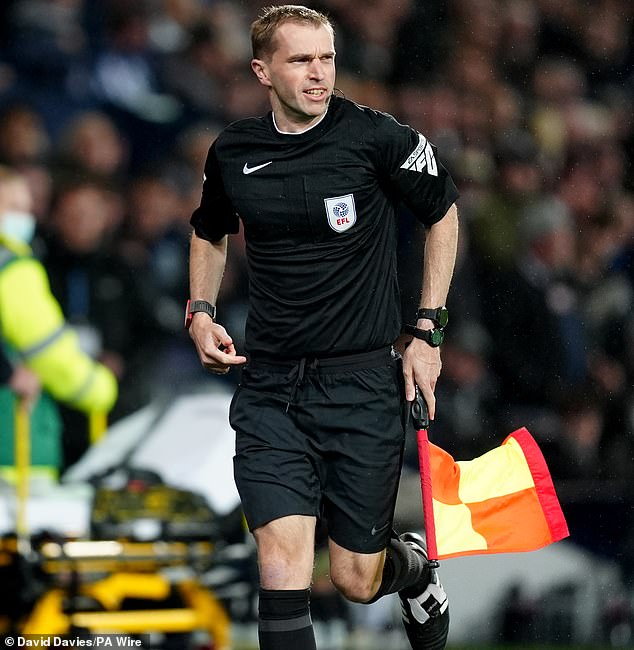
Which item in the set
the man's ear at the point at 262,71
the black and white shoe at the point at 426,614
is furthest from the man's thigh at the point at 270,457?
the man's ear at the point at 262,71

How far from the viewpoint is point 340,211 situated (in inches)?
155

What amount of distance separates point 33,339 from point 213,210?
1.88m

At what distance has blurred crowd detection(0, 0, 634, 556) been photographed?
19.3 ft

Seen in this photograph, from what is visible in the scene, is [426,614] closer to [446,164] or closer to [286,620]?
[286,620]

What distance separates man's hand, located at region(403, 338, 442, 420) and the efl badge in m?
0.42

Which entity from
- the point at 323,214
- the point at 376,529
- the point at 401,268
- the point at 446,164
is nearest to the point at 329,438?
the point at 376,529

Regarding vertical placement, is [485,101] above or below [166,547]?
above

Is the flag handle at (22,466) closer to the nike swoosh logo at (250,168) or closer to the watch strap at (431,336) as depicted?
the nike swoosh logo at (250,168)

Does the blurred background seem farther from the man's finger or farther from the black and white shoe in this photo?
the man's finger

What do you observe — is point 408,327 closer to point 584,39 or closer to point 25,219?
point 25,219

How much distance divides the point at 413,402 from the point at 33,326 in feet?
7.51

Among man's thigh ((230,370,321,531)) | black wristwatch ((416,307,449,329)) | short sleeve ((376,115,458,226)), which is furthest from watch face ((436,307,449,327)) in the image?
man's thigh ((230,370,321,531))

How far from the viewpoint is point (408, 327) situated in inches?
161

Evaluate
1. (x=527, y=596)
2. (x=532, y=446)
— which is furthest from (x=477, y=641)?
(x=532, y=446)
